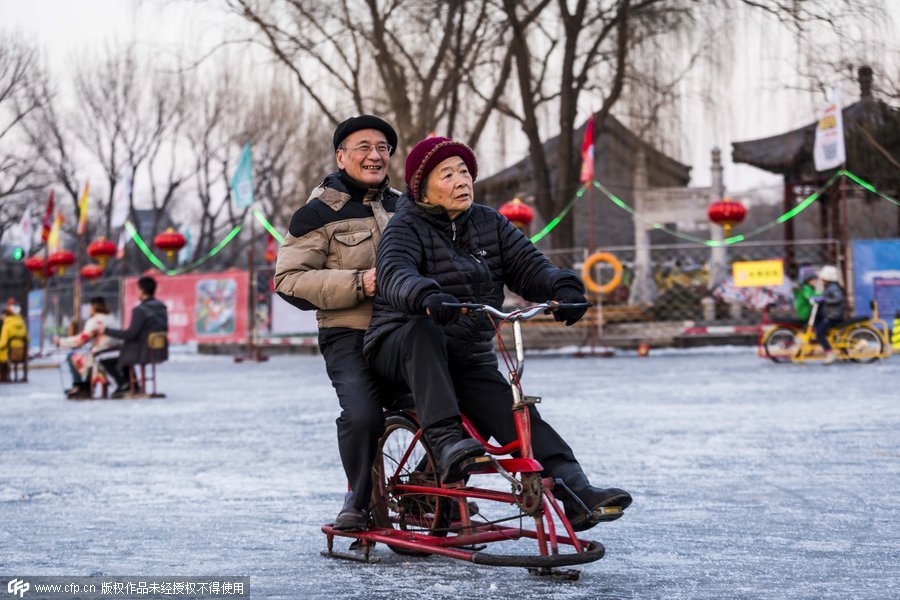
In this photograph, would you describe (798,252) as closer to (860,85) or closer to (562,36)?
(860,85)

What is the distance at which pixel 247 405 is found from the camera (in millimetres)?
11156

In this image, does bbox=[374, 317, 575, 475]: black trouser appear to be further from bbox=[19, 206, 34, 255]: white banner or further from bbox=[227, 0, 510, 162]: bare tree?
bbox=[19, 206, 34, 255]: white banner

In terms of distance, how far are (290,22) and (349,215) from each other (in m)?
18.5

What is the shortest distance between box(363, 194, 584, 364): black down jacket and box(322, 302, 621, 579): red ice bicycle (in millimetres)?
136

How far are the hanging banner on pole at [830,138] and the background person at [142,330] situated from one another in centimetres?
964

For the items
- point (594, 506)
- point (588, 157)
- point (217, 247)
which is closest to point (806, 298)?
point (588, 157)

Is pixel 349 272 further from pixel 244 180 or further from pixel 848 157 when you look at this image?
pixel 848 157

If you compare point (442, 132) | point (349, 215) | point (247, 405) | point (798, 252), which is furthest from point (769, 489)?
point (442, 132)

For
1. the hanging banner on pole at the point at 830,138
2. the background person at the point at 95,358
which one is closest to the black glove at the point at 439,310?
the background person at the point at 95,358

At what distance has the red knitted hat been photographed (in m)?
3.70

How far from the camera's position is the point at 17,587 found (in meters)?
3.51

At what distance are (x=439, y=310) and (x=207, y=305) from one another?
63.3 feet

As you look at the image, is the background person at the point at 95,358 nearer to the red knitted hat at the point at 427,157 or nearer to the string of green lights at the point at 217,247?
the string of green lights at the point at 217,247

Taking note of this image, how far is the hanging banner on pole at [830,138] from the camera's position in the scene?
649 inches
